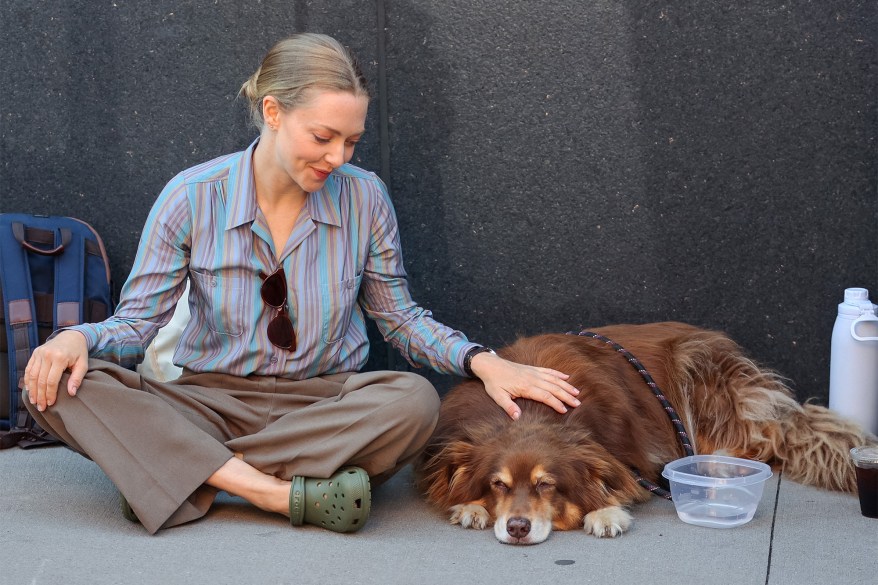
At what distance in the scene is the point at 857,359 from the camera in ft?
12.3

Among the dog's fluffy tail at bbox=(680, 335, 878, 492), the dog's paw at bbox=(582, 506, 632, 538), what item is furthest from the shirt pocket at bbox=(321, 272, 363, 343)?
the dog's fluffy tail at bbox=(680, 335, 878, 492)

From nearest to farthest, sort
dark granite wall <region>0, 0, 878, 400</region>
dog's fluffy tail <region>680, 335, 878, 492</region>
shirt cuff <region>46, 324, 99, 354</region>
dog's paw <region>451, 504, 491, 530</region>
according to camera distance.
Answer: shirt cuff <region>46, 324, 99, 354</region>
dog's paw <region>451, 504, 491, 530</region>
dog's fluffy tail <region>680, 335, 878, 492</region>
dark granite wall <region>0, 0, 878, 400</region>

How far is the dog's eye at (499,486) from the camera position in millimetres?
3086

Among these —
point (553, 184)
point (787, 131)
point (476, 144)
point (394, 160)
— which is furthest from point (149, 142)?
point (787, 131)

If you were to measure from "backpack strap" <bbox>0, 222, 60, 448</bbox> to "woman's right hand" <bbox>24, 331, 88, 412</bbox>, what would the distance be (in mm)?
1053

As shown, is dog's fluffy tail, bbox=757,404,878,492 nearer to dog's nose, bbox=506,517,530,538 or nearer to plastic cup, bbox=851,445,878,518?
plastic cup, bbox=851,445,878,518

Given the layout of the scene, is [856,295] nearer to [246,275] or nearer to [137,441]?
[246,275]

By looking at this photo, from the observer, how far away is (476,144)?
13.9 ft

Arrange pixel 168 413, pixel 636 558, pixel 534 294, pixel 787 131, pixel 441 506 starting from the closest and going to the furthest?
pixel 636 558 < pixel 168 413 < pixel 441 506 < pixel 787 131 < pixel 534 294

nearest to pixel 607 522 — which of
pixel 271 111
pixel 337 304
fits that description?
pixel 337 304

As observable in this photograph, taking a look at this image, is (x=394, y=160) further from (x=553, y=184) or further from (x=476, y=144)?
(x=553, y=184)

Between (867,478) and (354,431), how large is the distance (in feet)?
4.90

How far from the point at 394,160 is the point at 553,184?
65 centimetres

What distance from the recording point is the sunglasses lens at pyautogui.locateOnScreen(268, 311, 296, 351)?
3299mm
